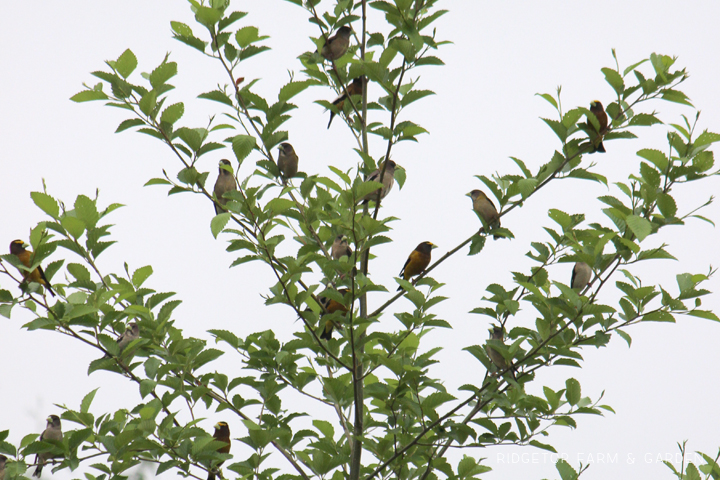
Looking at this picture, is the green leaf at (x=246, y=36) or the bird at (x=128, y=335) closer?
the green leaf at (x=246, y=36)

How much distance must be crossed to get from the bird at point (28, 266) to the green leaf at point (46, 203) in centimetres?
23

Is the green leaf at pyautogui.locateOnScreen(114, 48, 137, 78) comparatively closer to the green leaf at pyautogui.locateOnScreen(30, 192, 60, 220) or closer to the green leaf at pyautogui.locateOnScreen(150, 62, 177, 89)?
the green leaf at pyautogui.locateOnScreen(150, 62, 177, 89)

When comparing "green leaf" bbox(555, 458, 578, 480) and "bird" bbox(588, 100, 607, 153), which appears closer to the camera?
"bird" bbox(588, 100, 607, 153)

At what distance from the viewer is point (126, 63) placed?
287cm

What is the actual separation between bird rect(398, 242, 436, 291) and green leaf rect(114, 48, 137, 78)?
2825mm

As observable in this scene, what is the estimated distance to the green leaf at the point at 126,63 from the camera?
9.39 feet

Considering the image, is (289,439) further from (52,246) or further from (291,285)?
(52,246)

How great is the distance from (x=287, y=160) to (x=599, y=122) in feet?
5.98

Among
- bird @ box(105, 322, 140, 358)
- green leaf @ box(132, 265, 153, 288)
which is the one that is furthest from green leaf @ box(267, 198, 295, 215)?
bird @ box(105, 322, 140, 358)

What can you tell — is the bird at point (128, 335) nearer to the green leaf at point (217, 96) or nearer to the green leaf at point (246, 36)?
the green leaf at point (217, 96)

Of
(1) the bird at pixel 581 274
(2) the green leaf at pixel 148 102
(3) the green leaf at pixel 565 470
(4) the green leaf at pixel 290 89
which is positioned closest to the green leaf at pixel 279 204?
(4) the green leaf at pixel 290 89

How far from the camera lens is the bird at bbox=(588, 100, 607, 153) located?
3.20 metres

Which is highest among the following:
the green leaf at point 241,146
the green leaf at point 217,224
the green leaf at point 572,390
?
the green leaf at point 241,146

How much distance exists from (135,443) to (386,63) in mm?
2463
